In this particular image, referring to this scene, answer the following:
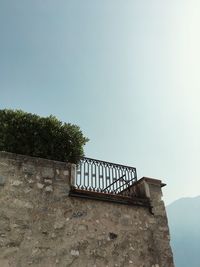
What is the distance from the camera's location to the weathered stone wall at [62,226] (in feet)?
16.9

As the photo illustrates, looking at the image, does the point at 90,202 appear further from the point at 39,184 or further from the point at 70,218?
the point at 39,184

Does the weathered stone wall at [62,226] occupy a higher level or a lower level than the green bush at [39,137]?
lower

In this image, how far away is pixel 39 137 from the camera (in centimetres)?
687

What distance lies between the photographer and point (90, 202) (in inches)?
245

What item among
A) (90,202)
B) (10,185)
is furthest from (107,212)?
(10,185)

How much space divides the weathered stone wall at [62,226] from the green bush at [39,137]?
27.2 inches

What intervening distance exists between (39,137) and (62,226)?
2526 millimetres

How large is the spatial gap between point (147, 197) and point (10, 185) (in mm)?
3821

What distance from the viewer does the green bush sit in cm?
668

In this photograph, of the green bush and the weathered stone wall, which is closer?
the weathered stone wall

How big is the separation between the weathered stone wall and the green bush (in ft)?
2.27

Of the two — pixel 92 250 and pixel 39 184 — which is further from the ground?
pixel 39 184

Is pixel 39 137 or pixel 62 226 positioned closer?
pixel 62 226

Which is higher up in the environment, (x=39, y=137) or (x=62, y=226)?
(x=39, y=137)
